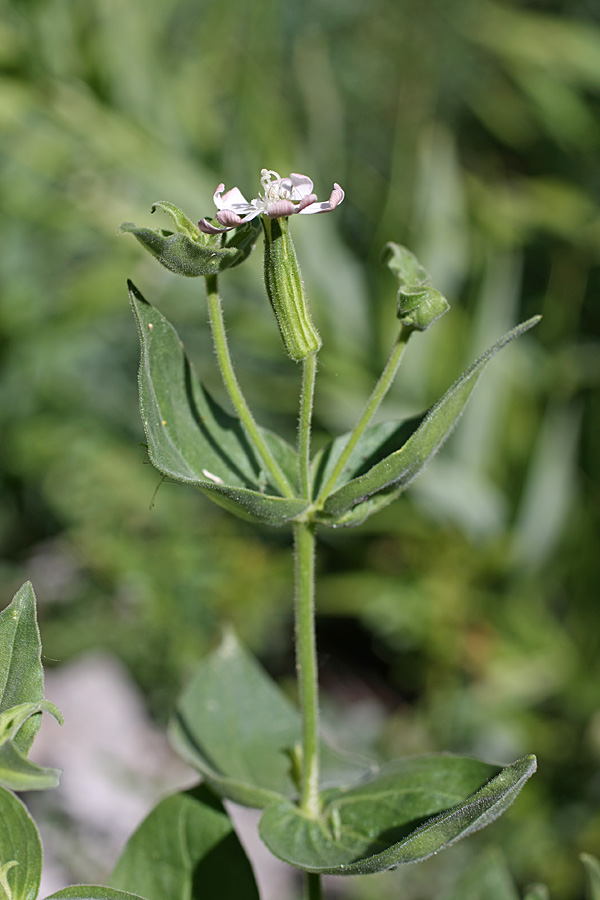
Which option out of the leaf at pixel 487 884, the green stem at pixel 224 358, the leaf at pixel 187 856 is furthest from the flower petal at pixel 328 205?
the leaf at pixel 487 884

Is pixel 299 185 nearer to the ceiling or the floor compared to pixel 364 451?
Answer: nearer to the ceiling

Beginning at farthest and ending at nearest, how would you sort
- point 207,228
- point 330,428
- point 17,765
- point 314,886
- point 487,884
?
point 330,428, point 487,884, point 314,886, point 207,228, point 17,765

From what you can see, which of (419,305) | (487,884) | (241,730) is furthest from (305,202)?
(487,884)

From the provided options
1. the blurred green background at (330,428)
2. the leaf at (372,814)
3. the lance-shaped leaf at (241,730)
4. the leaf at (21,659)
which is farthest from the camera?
the blurred green background at (330,428)

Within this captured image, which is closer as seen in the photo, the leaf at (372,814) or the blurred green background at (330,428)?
the leaf at (372,814)

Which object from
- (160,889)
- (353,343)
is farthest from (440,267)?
(160,889)

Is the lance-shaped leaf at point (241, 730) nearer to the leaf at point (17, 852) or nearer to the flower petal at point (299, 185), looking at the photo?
the leaf at point (17, 852)

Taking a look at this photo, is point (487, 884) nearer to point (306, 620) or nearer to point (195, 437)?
point (306, 620)
